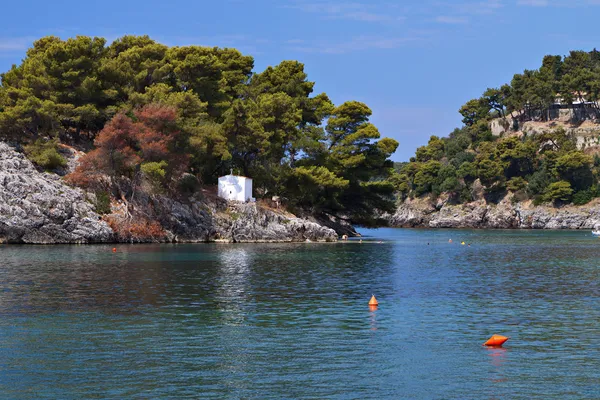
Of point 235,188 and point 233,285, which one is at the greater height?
point 235,188

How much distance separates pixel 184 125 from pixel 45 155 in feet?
57.4

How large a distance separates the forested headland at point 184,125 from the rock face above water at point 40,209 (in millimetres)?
2909

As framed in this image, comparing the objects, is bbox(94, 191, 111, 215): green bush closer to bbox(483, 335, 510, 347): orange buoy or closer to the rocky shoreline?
the rocky shoreline

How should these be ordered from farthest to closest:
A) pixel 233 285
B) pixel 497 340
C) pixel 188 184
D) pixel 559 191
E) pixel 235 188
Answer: pixel 559 191 → pixel 235 188 → pixel 188 184 → pixel 233 285 → pixel 497 340

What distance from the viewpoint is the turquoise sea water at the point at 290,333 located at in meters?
20.5

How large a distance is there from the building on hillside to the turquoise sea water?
39031 mm

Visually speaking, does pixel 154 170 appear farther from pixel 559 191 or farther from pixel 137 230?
pixel 559 191

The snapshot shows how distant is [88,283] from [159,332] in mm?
17004

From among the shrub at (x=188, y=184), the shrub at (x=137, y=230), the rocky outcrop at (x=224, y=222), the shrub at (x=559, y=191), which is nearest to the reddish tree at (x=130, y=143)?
the shrub at (x=188, y=184)

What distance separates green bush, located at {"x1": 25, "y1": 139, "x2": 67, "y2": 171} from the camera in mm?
84062

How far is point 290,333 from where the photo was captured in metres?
28.1

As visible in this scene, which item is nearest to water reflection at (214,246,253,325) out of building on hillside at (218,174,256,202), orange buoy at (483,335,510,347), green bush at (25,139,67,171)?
orange buoy at (483,335,510,347)

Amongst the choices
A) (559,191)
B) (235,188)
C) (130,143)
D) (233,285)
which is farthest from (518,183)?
(233,285)

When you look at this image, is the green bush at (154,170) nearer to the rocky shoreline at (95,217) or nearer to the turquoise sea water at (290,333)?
the rocky shoreline at (95,217)
